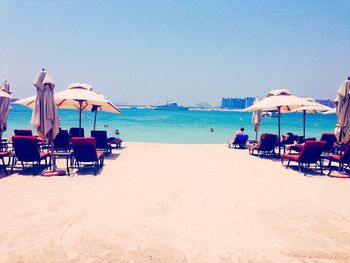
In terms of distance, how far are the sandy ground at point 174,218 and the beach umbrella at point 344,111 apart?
120cm

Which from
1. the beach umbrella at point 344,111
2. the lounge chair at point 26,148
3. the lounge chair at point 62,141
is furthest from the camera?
the lounge chair at point 62,141

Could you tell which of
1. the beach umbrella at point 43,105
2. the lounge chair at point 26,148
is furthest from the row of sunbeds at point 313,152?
the lounge chair at point 26,148

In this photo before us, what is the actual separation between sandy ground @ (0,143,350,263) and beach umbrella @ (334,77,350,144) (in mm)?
1200

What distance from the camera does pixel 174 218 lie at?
179 inches

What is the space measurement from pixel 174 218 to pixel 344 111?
5735 millimetres

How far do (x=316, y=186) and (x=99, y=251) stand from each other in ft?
17.0

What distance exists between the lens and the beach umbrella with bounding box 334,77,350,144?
7.77 meters

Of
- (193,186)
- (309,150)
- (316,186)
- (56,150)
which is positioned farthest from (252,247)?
(56,150)

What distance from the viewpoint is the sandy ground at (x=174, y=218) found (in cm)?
349

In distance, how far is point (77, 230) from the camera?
13.2 ft

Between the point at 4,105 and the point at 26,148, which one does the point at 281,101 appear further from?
the point at 4,105

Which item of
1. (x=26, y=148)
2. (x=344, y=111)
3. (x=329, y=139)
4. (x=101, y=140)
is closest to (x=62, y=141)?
(x=101, y=140)

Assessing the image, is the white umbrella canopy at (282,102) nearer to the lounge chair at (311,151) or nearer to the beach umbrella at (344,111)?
the beach umbrella at (344,111)

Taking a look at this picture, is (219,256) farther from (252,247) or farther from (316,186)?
(316,186)
